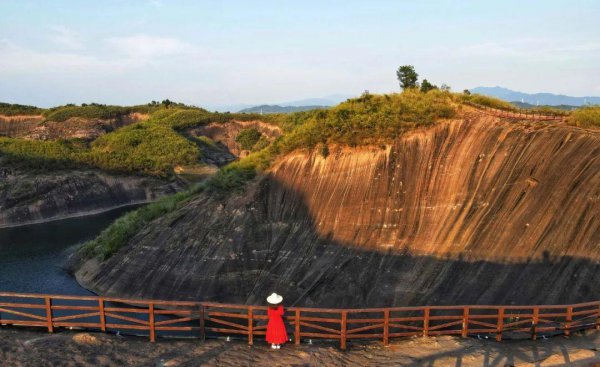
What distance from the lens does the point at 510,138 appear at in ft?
83.0

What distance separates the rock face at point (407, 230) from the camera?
22.5 metres

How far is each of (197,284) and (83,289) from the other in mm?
10496

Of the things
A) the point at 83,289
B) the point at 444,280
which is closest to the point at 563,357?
the point at 444,280

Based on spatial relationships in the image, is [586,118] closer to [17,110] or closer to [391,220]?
[391,220]

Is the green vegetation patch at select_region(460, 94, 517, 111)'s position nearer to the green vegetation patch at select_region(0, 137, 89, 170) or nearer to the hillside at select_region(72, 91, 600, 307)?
the hillside at select_region(72, 91, 600, 307)

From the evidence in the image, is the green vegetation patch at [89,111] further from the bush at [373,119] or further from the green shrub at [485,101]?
the green shrub at [485,101]

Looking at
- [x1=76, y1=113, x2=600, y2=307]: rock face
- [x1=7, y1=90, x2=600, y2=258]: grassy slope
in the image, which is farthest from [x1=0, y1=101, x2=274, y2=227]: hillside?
[x1=76, y1=113, x2=600, y2=307]: rock face

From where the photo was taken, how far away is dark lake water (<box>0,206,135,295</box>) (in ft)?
114

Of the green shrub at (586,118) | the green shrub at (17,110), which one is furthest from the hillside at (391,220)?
the green shrub at (17,110)

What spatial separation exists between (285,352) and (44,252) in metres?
38.4

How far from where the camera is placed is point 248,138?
10906 centimetres

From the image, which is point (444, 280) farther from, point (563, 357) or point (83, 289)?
point (83, 289)

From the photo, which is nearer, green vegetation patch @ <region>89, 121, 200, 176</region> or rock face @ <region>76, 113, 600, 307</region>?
rock face @ <region>76, 113, 600, 307</region>

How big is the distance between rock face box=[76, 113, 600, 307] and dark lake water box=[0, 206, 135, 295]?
18.6ft
